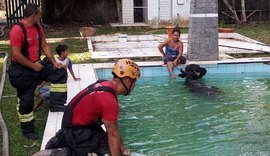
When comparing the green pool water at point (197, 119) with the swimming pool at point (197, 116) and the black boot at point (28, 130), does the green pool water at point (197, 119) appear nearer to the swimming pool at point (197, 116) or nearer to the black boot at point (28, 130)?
the swimming pool at point (197, 116)

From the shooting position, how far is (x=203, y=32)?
11.1m

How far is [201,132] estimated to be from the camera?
20.4 ft

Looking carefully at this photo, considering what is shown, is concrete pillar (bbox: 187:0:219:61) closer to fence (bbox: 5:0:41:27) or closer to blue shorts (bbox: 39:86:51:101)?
blue shorts (bbox: 39:86:51:101)

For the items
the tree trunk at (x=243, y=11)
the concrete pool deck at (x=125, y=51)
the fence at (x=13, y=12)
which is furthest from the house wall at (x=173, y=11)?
the fence at (x=13, y=12)

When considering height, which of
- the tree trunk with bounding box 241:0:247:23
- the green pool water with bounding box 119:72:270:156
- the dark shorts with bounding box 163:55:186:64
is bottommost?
the green pool water with bounding box 119:72:270:156

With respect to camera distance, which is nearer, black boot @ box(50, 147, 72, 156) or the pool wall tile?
black boot @ box(50, 147, 72, 156)

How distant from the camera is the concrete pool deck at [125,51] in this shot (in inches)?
300

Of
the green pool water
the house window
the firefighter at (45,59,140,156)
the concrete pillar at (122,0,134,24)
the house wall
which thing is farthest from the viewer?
the house window

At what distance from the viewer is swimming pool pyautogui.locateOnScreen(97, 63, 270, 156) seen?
18.6 ft

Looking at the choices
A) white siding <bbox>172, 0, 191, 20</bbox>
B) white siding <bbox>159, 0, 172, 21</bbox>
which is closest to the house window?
white siding <bbox>159, 0, 172, 21</bbox>

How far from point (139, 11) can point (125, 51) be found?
734 cm

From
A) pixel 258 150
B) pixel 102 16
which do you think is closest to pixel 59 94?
pixel 258 150

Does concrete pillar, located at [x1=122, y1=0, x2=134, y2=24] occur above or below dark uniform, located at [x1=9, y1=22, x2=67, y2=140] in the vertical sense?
above

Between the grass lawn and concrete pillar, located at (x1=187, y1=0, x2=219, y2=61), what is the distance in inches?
104
